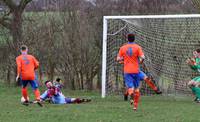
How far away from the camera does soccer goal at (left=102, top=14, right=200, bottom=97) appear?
60.4 ft

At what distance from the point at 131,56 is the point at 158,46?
17.3 feet

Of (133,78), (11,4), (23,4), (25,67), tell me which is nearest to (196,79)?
(133,78)

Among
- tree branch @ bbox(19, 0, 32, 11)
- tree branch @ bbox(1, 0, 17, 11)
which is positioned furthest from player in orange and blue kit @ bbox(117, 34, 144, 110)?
tree branch @ bbox(1, 0, 17, 11)

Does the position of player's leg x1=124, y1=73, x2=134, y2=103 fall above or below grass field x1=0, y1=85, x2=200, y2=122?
above

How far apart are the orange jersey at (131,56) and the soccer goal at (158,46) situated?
422cm

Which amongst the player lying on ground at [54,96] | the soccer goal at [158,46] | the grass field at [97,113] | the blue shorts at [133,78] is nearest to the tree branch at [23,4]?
the soccer goal at [158,46]

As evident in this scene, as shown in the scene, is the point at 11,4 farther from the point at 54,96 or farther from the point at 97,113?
the point at 97,113

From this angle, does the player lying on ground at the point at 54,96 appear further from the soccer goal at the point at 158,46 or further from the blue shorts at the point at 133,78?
the blue shorts at the point at 133,78

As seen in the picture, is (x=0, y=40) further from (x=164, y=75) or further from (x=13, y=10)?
(x=164, y=75)

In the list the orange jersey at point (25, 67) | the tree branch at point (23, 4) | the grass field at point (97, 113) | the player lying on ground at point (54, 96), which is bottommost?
the grass field at point (97, 113)

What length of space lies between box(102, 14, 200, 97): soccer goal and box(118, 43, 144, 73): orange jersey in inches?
166

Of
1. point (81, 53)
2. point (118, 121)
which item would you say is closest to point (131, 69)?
point (118, 121)

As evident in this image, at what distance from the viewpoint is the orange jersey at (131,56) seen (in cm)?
1366

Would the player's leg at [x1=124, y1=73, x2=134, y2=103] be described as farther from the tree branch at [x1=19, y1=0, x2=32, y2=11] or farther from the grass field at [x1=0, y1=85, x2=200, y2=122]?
the tree branch at [x1=19, y1=0, x2=32, y2=11]
